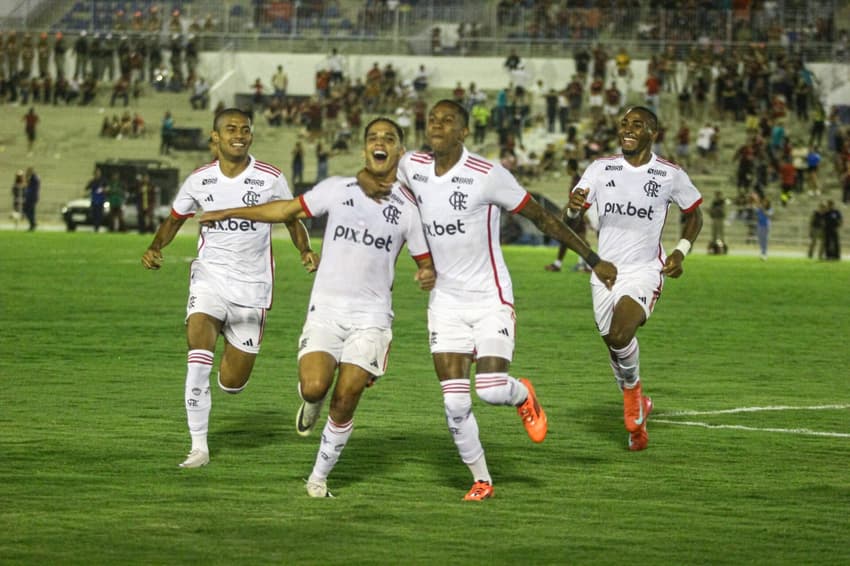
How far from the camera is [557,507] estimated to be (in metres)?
10.2

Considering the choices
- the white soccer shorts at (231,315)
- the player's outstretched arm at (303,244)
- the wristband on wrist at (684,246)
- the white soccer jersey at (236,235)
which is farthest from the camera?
the wristband on wrist at (684,246)

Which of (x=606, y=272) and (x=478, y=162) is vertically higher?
(x=478, y=162)

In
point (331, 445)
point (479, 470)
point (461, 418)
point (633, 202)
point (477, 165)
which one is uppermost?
point (477, 165)

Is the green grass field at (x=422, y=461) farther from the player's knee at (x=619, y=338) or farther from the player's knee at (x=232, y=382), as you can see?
the player's knee at (x=619, y=338)

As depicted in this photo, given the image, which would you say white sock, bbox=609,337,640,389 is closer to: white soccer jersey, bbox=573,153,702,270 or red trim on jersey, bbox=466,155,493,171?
white soccer jersey, bbox=573,153,702,270

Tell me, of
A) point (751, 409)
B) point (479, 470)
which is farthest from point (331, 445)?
point (751, 409)

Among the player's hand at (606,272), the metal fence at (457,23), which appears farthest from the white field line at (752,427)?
the metal fence at (457,23)

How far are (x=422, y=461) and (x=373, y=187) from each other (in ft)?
8.33

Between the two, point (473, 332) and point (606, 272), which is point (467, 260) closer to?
point (473, 332)

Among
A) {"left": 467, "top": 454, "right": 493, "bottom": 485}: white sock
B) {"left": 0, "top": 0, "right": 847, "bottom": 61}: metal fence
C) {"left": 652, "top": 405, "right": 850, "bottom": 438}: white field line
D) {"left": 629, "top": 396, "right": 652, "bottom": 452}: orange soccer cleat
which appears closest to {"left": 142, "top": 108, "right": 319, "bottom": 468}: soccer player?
{"left": 467, "top": 454, "right": 493, "bottom": 485}: white sock

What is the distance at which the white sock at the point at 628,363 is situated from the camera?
517 inches

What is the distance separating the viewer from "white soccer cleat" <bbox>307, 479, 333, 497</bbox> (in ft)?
33.9

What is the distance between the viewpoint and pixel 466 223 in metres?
10.5

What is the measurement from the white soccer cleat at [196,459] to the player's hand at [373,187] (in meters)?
2.48
